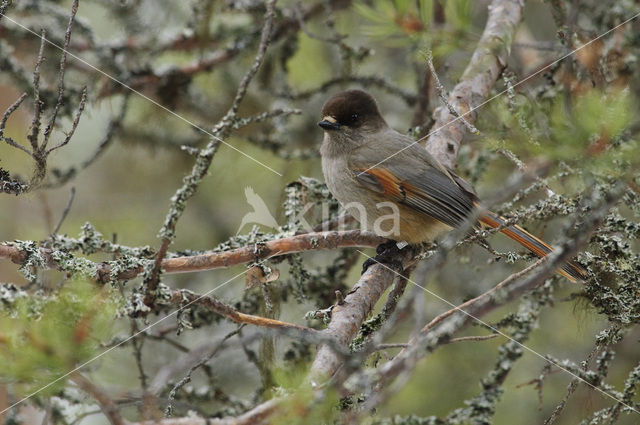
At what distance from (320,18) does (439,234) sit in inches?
97.9

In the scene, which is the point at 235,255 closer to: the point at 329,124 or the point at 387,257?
the point at 387,257

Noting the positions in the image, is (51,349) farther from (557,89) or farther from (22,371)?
(557,89)

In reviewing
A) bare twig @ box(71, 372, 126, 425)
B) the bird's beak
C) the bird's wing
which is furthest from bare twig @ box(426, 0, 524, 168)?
bare twig @ box(71, 372, 126, 425)

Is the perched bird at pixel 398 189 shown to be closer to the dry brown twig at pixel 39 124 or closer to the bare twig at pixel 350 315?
the bare twig at pixel 350 315

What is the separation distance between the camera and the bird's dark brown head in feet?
14.7

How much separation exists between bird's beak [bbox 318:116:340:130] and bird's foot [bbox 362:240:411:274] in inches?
35.6

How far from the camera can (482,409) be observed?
3.27 metres

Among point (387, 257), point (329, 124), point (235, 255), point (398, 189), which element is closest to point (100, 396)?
point (235, 255)

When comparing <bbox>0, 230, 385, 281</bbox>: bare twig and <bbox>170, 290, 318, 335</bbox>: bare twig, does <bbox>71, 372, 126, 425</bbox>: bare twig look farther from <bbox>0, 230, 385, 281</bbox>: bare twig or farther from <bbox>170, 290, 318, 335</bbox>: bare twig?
<bbox>0, 230, 385, 281</bbox>: bare twig

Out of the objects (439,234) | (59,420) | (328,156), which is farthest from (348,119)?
(59,420)

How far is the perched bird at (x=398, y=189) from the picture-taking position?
406cm

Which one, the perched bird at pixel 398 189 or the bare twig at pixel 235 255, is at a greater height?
the perched bird at pixel 398 189

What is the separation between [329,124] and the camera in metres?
4.42

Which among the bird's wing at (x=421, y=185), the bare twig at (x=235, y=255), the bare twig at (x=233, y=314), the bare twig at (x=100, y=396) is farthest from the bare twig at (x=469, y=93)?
the bare twig at (x=100, y=396)
